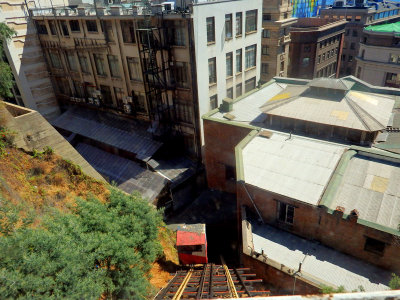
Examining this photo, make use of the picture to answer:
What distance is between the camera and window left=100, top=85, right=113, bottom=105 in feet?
138

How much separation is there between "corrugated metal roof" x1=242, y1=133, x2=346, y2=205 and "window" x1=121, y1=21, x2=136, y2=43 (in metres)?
20.2

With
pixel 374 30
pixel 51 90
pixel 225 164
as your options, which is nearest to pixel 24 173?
pixel 225 164

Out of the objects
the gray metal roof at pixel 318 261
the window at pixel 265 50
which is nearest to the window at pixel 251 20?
the window at pixel 265 50

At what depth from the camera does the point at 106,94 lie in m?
42.6

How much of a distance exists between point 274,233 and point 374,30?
190 feet

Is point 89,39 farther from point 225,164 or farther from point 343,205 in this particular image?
point 343,205

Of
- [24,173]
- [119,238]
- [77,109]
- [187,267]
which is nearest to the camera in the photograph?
[119,238]

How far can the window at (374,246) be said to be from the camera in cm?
1841

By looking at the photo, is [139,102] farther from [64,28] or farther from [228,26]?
[64,28]

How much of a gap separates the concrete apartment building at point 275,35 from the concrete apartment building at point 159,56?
52.9ft

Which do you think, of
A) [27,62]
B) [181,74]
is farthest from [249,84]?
[27,62]

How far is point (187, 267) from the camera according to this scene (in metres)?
23.6

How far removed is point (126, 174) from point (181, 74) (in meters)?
14.0

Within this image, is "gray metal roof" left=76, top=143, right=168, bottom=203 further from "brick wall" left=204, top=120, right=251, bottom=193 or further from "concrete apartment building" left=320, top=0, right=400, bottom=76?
"concrete apartment building" left=320, top=0, right=400, bottom=76
